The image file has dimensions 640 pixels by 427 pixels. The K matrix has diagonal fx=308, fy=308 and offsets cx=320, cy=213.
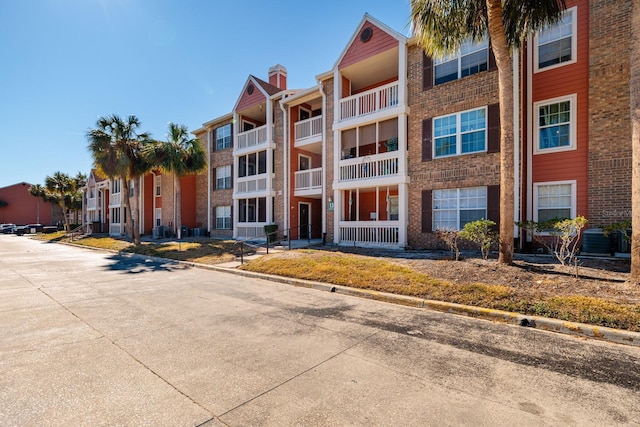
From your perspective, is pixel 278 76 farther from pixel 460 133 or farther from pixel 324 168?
pixel 460 133

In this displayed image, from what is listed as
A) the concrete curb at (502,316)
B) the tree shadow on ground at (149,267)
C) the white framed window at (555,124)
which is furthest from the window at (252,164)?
the white framed window at (555,124)

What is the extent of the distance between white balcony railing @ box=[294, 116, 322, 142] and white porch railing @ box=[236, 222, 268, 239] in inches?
244

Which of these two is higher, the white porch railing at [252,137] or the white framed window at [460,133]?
the white porch railing at [252,137]

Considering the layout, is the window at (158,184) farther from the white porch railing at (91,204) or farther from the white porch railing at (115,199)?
the white porch railing at (91,204)

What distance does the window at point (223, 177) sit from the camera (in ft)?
78.3

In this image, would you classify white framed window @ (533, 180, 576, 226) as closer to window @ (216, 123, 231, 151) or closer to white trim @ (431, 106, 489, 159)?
white trim @ (431, 106, 489, 159)

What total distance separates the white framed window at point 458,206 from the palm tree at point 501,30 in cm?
405

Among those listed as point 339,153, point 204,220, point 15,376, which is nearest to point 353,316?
point 15,376

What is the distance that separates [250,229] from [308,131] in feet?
25.7

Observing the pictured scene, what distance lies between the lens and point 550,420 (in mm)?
2842

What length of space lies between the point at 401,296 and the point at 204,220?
22.1 meters

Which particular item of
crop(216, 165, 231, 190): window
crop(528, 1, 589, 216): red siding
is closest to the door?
crop(216, 165, 231, 190): window

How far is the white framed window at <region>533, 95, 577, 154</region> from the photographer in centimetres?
1127

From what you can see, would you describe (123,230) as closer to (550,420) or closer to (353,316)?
(353,316)
